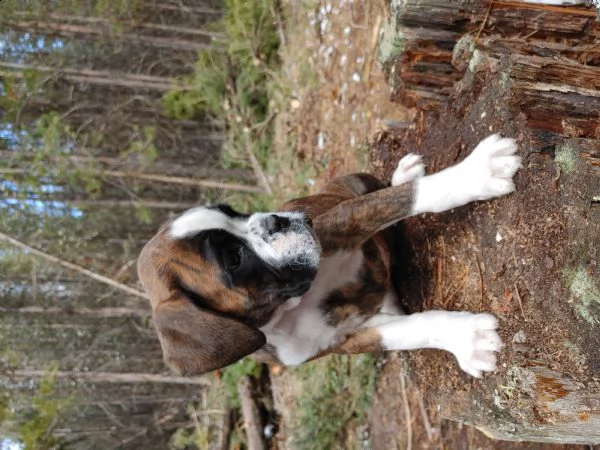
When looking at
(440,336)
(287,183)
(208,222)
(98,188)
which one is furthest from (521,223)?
(98,188)

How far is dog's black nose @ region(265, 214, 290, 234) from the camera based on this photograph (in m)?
2.78

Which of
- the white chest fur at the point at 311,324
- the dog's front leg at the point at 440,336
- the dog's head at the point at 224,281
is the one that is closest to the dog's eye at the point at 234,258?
the dog's head at the point at 224,281

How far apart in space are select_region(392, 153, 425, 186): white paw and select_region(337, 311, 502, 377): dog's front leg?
3.18 feet

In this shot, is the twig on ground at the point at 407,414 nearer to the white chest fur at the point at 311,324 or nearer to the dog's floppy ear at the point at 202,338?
the white chest fur at the point at 311,324

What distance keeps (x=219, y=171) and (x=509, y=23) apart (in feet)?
24.1

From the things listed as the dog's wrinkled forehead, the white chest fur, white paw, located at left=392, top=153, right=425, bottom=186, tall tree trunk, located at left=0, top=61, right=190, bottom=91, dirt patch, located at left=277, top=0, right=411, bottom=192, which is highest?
tall tree trunk, located at left=0, top=61, right=190, bottom=91

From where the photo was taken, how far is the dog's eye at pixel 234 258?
2759 mm

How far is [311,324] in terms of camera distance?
3217mm

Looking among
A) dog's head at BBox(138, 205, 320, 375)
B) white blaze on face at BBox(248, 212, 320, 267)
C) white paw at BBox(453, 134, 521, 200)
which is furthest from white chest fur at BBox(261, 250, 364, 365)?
white paw at BBox(453, 134, 521, 200)

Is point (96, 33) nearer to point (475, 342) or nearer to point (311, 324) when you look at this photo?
point (311, 324)

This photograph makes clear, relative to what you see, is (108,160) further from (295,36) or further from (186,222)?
(186,222)

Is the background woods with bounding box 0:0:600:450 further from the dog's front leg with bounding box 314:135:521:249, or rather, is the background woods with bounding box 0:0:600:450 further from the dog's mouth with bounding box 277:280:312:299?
the dog's mouth with bounding box 277:280:312:299

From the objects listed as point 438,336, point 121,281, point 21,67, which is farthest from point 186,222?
point 21,67

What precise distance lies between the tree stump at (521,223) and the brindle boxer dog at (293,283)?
0.16 m
